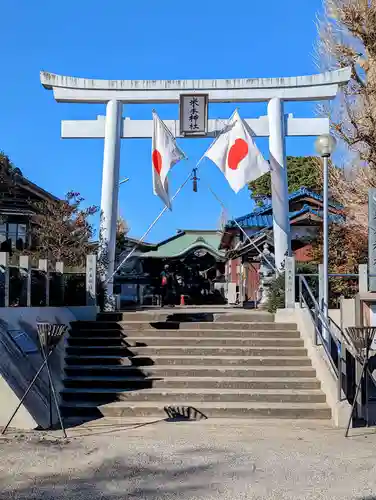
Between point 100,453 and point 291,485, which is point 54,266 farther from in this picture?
point 291,485

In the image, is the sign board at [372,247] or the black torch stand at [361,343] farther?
the sign board at [372,247]

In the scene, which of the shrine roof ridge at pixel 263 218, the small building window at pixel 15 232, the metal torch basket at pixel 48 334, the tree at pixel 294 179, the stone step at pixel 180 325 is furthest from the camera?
the tree at pixel 294 179

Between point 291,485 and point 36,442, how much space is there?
3.14 meters

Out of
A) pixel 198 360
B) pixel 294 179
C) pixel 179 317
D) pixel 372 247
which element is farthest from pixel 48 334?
pixel 294 179

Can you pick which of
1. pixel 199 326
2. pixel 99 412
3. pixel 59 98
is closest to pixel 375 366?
pixel 199 326

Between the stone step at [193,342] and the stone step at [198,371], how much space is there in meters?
0.74

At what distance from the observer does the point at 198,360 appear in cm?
970

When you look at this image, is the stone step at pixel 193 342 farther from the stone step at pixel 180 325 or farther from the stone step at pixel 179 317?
the stone step at pixel 179 317

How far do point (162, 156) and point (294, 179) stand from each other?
868 inches

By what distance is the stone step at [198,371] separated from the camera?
9.26m

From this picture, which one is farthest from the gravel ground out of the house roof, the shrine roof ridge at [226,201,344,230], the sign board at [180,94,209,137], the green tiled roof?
the green tiled roof

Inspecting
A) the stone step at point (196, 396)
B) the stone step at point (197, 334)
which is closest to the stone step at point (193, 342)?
the stone step at point (197, 334)

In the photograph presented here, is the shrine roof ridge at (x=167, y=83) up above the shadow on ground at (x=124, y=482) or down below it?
Answer: above

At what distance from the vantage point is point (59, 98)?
14.0 metres
